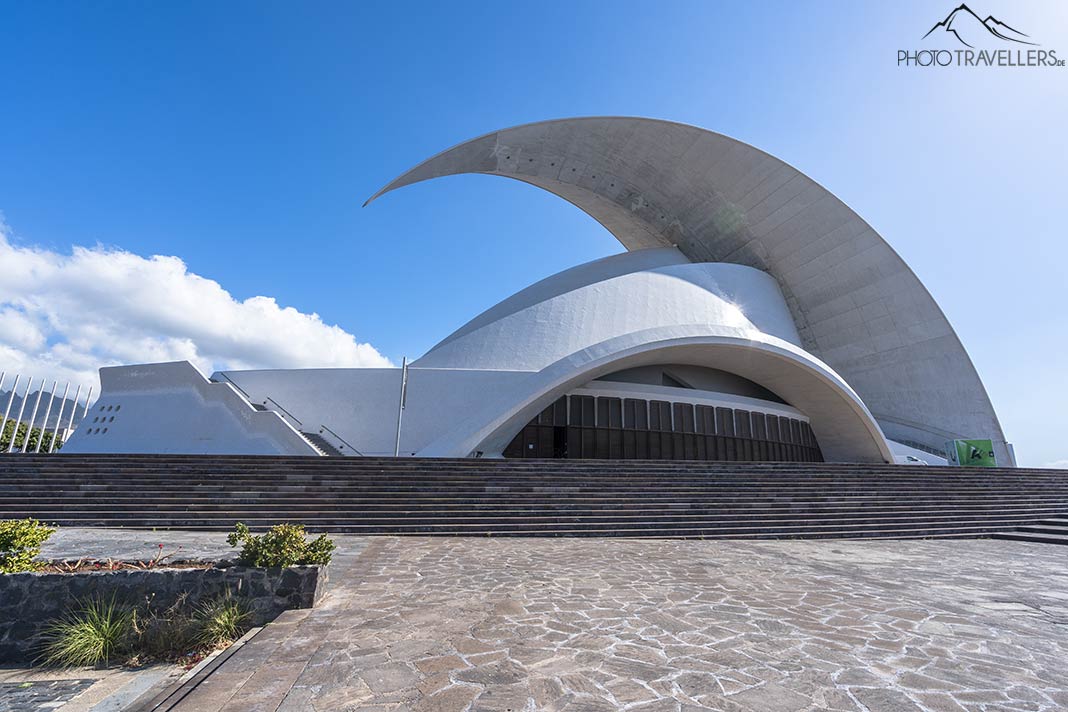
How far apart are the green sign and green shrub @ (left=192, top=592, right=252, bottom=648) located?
29809mm

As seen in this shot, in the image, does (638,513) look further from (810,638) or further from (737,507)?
(810,638)

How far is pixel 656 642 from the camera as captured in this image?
3.69 meters

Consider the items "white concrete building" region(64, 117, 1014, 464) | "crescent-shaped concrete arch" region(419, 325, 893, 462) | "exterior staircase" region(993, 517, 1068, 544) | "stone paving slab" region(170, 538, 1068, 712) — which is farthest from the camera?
"white concrete building" region(64, 117, 1014, 464)

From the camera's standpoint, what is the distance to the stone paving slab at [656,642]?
2.81 meters

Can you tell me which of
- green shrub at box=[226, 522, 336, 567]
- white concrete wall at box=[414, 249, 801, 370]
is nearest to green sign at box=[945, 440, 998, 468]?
white concrete wall at box=[414, 249, 801, 370]

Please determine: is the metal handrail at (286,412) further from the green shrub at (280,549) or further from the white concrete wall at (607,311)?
the green shrub at (280,549)

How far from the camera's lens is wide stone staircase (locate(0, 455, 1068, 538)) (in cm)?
994

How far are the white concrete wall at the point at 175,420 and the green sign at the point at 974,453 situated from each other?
2803cm

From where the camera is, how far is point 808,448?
926 inches

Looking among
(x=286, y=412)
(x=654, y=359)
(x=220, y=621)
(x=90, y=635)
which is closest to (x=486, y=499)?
(x=220, y=621)

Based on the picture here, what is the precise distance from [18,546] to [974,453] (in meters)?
31.8

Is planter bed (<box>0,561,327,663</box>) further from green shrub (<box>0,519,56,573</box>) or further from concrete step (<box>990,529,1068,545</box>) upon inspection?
concrete step (<box>990,529,1068,545</box>)

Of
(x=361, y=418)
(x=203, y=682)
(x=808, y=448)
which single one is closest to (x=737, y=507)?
(x=203, y=682)

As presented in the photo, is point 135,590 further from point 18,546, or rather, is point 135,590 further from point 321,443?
point 321,443
